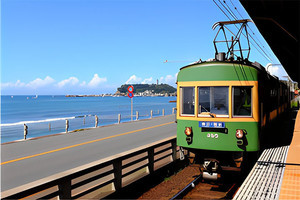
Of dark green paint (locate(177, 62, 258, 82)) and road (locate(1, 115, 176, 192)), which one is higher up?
dark green paint (locate(177, 62, 258, 82))

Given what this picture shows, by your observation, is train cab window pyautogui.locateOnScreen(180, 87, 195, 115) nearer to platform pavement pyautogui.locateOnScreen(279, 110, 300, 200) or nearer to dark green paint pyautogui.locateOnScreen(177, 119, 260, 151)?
dark green paint pyautogui.locateOnScreen(177, 119, 260, 151)

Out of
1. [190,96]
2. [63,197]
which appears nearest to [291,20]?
[190,96]

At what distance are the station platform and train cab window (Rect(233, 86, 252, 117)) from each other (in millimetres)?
1737

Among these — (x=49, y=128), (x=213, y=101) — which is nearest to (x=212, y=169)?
(x=213, y=101)

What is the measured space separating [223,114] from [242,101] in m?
0.66

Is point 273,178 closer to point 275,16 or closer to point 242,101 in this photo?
point 242,101

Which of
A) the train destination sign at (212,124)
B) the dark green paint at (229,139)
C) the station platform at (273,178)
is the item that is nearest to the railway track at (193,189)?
the station platform at (273,178)

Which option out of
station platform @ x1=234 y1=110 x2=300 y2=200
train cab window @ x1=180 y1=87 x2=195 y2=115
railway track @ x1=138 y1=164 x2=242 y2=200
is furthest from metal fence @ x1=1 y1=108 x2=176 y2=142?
station platform @ x1=234 y1=110 x2=300 y2=200

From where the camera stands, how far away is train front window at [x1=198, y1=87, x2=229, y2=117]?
26.9 ft

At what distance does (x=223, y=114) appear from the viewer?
323 inches

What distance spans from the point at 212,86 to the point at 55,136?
598 inches

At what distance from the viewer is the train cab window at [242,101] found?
8.09 meters

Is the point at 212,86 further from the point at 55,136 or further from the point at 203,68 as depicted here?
the point at 55,136

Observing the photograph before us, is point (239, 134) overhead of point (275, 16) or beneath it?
beneath
